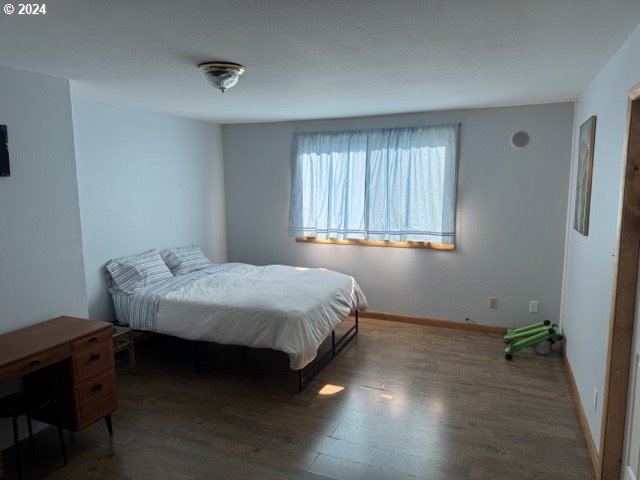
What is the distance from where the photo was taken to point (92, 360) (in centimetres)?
250

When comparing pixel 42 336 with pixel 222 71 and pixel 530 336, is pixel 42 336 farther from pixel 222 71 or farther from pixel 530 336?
pixel 530 336

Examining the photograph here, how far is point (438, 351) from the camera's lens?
3.95 meters

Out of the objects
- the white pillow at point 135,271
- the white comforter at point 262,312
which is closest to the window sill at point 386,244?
the white comforter at point 262,312

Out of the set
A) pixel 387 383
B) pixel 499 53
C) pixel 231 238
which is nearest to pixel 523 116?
pixel 499 53

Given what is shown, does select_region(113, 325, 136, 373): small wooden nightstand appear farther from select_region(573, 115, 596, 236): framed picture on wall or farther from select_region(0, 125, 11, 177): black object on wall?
select_region(573, 115, 596, 236): framed picture on wall

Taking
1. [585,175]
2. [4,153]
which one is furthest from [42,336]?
[585,175]

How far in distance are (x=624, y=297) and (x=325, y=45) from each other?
1.99m

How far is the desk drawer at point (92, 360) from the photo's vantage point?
2.42 m

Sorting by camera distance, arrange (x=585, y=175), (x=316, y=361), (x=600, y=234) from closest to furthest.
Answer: (x=600, y=234) → (x=585, y=175) → (x=316, y=361)

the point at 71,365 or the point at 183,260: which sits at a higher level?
the point at 183,260

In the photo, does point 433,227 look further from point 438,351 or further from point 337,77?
point 337,77

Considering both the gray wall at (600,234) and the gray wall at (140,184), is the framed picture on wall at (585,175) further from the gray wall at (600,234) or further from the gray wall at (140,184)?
the gray wall at (140,184)

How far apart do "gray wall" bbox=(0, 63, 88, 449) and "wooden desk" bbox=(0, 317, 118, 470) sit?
19 centimetres

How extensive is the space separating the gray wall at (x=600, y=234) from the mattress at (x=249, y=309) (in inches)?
71.6
